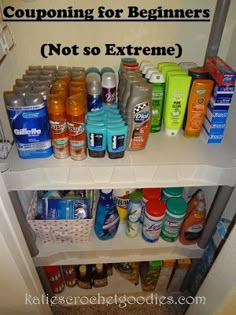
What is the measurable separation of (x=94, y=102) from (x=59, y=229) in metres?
0.47

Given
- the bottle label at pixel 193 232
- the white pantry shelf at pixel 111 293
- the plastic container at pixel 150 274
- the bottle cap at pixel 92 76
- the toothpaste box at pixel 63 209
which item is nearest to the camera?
the bottle cap at pixel 92 76

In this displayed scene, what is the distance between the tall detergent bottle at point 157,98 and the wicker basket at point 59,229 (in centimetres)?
41

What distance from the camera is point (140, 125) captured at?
0.71m

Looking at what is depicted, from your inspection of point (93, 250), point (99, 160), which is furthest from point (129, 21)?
point (93, 250)

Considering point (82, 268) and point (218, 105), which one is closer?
point (218, 105)

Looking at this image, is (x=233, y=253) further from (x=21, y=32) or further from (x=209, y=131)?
(x=21, y=32)

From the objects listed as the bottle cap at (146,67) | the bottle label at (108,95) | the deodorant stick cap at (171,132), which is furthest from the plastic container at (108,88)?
the deodorant stick cap at (171,132)

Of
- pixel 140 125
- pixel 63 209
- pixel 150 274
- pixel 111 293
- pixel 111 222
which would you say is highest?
pixel 140 125

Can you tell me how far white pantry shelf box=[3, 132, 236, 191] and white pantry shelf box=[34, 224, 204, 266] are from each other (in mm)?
347

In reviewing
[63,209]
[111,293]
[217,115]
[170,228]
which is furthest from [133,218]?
[111,293]

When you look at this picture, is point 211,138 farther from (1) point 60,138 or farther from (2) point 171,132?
(1) point 60,138

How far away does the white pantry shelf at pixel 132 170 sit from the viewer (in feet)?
2.32

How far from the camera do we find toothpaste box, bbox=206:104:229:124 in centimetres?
74

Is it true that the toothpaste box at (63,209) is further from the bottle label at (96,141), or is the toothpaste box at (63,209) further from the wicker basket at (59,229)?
the bottle label at (96,141)
